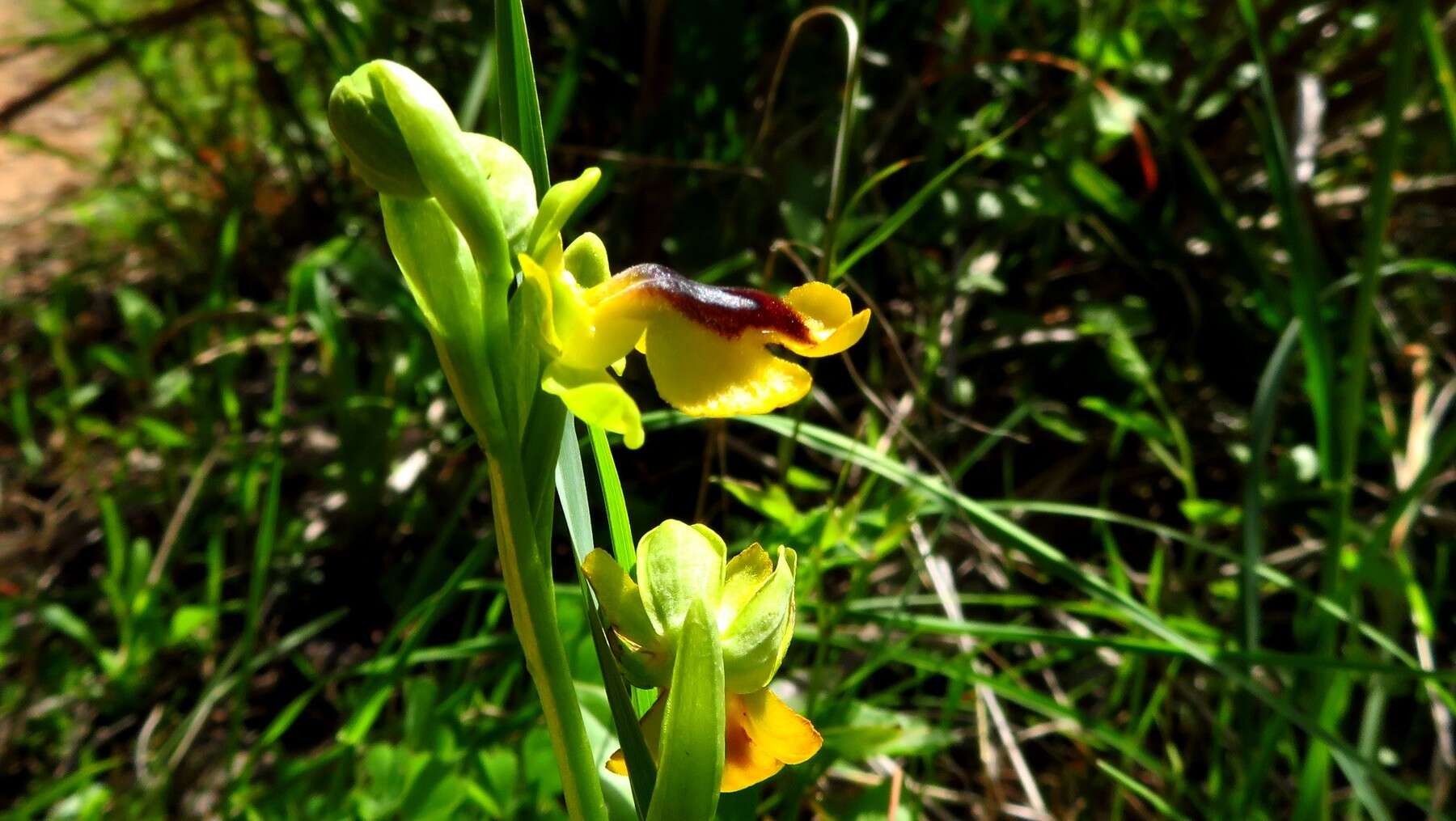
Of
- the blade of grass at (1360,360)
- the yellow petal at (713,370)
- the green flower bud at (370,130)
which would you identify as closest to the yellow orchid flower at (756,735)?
the yellow petal at (713,370)

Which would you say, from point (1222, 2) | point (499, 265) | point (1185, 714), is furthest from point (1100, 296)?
point (499, 265)

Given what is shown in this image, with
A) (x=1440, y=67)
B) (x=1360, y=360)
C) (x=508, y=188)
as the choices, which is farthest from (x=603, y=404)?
(x=1440, y=67)

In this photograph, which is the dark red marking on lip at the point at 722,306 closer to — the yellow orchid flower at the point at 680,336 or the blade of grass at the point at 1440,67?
the yellow orchid flower at the point at 680,336

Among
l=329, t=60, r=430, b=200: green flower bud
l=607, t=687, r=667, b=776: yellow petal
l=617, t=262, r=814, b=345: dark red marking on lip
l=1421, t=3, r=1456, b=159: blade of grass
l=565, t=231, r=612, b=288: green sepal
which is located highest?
l=329, t=60, r=430, b=200: green flower bud

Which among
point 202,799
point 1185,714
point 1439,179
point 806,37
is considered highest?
point 806,37

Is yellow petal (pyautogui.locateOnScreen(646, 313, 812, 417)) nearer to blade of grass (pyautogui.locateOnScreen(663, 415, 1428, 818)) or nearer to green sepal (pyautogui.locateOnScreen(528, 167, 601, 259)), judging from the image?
green sepal (pyautogui.locateOnScreen(528, 167, 601, 259))

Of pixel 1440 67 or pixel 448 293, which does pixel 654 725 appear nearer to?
pixel 448 293

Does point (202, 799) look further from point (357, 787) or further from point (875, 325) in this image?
point (875, 325)

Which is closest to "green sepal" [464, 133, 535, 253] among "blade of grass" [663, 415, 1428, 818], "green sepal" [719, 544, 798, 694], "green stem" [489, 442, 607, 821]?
"green stem" [489, 442, 607, 821]

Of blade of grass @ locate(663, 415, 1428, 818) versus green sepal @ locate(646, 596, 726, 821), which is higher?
green sepal @ locate(646, 596, 726, 821)
